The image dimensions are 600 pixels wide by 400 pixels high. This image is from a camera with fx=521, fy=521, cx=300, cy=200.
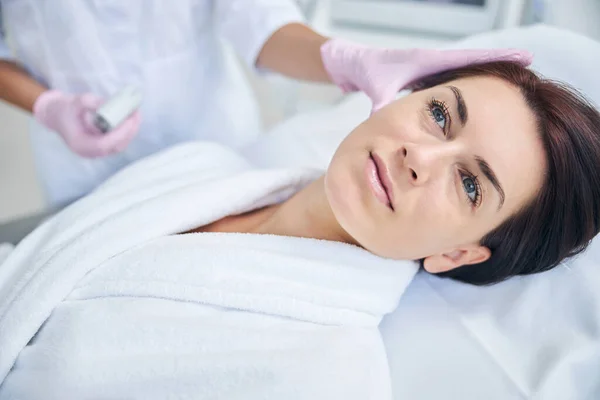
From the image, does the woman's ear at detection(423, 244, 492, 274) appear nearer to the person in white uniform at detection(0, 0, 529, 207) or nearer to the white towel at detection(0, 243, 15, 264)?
the person in white uniform at detection(0, 0, 529, 207)

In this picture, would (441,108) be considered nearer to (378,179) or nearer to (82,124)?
(378,179)

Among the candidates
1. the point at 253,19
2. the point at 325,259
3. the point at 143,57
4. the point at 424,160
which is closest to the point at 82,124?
the point at 143,57

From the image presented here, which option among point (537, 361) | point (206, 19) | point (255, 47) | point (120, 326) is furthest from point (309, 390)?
point (206, 19)

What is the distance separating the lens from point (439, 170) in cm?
81

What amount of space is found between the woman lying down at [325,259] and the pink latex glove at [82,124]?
0.16m

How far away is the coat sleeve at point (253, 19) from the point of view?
1.13 meters

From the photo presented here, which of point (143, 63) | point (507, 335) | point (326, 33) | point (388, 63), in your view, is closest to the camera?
point (507, 335)

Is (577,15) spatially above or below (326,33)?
above

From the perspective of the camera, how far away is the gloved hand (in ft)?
3.05

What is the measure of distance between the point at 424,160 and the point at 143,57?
2.23 ft

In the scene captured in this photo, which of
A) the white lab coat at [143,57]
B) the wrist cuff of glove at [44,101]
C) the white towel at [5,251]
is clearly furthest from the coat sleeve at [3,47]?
the white towel at [5,251]

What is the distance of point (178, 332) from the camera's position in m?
0.78

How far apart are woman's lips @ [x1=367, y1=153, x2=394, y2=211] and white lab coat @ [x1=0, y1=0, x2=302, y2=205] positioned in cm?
46

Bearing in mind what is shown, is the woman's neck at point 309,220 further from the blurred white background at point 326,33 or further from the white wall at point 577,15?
the white wall at point 577,15
